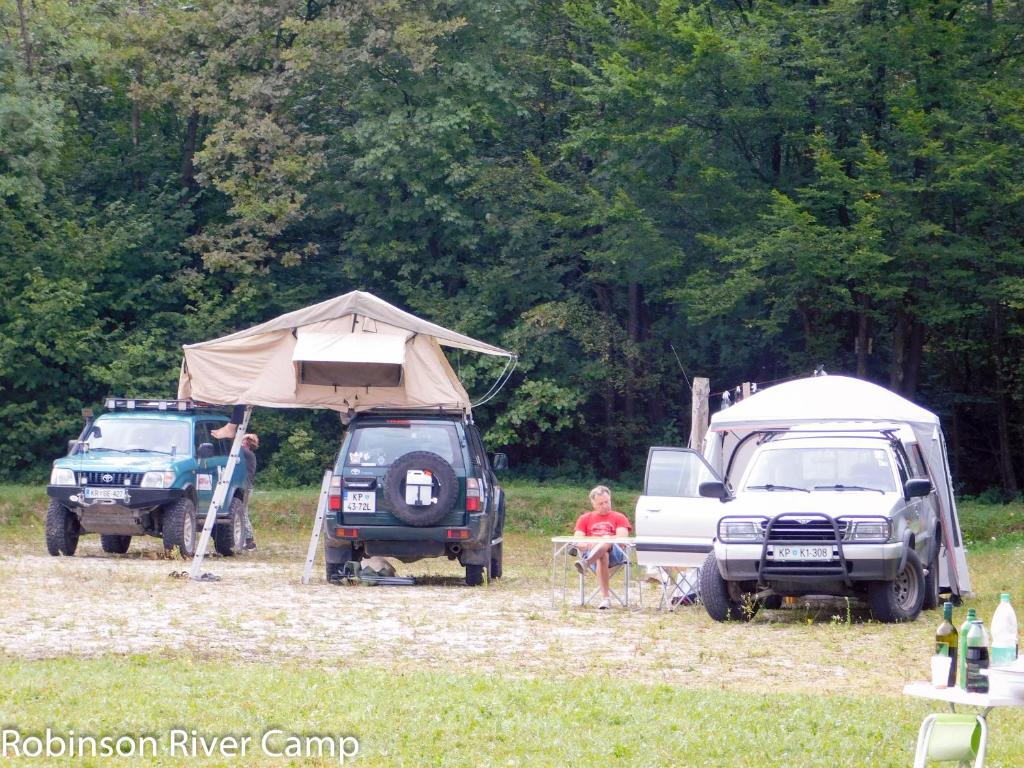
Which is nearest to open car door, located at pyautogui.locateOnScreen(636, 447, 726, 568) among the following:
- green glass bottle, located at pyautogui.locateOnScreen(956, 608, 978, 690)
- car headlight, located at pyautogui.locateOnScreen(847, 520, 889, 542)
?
car headlight, located at pyautogui.locateOnScreen(847, 520, 889, 542)

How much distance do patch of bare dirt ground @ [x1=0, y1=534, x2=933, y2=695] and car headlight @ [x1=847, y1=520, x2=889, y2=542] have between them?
2.54 feet

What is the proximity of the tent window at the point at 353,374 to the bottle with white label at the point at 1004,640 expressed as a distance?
10.9m

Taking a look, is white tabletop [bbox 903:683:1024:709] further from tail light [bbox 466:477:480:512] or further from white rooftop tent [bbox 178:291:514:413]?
white rooftop tent [bbox 178:291:514:413]

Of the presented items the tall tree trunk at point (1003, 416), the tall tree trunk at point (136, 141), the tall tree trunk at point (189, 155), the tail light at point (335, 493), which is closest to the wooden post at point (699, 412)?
the tail light at point (335, 493)

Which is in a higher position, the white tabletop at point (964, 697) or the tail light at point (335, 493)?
the tail light at point (335, 493)

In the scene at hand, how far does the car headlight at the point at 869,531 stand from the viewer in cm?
1250

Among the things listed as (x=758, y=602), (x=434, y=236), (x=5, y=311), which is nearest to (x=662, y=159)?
(x=434, y=236)

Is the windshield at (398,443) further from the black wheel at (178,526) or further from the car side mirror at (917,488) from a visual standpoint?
the car side mirror at (917,488)

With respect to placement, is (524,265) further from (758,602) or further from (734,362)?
(758,602)

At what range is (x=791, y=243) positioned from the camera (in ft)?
88.0

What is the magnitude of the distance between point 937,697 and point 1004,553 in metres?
16.8

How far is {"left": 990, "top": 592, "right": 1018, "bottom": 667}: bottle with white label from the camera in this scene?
593cm

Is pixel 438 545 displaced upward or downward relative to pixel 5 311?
downward

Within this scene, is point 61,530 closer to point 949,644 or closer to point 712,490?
point 712,490
